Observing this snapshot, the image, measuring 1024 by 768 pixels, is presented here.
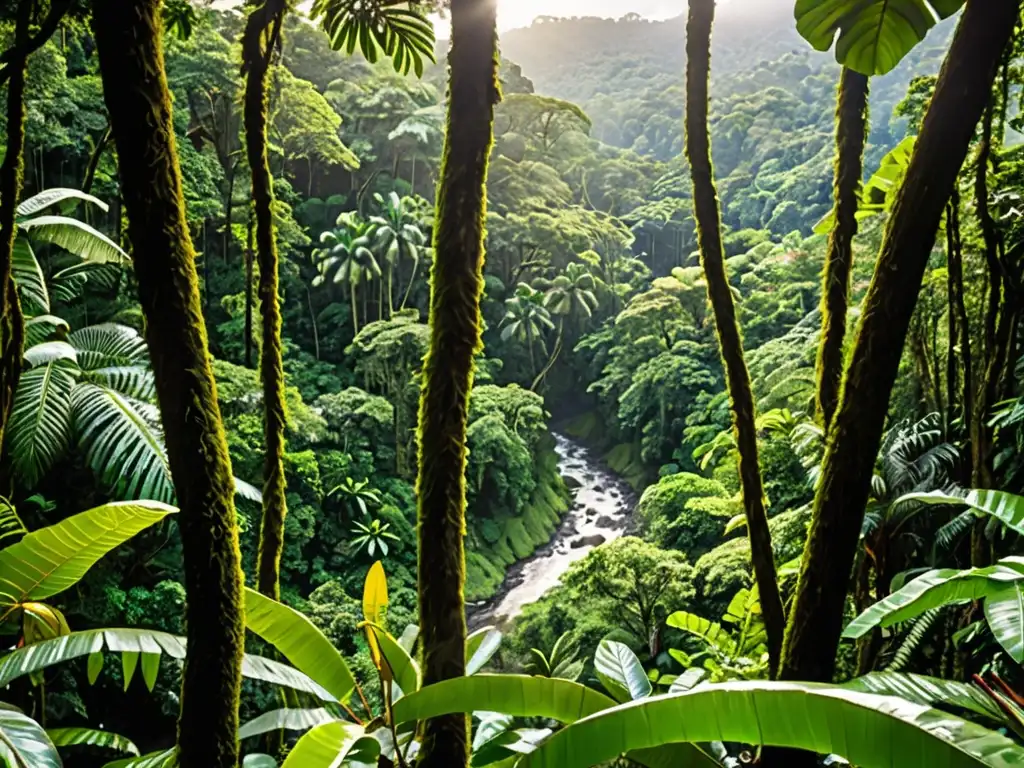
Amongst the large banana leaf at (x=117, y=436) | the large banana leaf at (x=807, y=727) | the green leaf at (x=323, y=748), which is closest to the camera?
the large banana leaf at (x=807, y=727)

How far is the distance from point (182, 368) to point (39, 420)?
22.6ft

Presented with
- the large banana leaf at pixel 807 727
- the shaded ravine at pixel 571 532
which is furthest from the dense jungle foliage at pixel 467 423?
the shaded ravine at pixel 571 532

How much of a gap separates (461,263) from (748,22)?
84.4 m

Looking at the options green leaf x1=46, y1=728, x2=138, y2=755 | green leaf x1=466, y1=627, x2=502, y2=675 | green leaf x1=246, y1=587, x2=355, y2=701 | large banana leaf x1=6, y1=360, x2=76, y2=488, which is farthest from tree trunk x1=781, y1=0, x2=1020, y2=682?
large banana leaf x1=6, y1=360, x2=76, y2=488

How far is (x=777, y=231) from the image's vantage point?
89.8 ft

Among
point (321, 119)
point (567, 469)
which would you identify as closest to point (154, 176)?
point (321, 119)

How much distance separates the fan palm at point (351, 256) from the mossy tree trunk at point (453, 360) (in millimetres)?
15834

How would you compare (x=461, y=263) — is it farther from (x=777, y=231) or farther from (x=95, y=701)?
(x=777, y=231)

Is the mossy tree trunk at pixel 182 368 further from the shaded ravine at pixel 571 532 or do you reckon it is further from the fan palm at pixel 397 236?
the fan palm at pixel 397 236

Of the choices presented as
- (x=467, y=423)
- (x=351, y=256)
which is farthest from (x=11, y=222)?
(x=351, y=256)

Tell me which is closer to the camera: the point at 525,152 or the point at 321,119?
the point at 321,119

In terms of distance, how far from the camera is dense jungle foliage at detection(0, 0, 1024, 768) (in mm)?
946

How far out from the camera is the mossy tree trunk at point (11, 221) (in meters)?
1.76

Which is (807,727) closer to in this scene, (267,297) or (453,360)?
(453,360)
